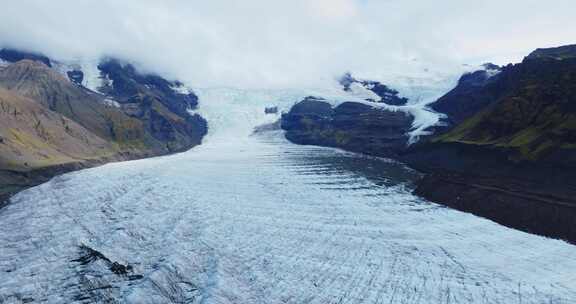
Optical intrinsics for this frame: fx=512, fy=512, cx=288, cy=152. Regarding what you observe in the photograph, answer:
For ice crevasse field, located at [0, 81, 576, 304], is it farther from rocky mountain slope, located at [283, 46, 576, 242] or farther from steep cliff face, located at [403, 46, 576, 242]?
steep cliff face, located at [403, 46, 576, 242]

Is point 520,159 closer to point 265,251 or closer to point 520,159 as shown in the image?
point 520,159

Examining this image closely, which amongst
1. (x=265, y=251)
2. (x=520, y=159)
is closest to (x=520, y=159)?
(x=520, y=159)

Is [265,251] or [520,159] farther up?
[520,159]

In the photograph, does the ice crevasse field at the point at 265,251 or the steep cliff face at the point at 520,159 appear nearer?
the ice crevasse field at the point at 265,251

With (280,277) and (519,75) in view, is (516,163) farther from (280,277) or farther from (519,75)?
(519,75)

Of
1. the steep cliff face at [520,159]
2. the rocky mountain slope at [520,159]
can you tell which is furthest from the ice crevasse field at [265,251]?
the steep cliff face at [520,159]

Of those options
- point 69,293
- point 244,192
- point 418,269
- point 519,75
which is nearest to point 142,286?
point 69,293

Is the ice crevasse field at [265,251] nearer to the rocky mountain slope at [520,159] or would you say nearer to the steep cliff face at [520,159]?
the rocky mountain slope at [520,159]
